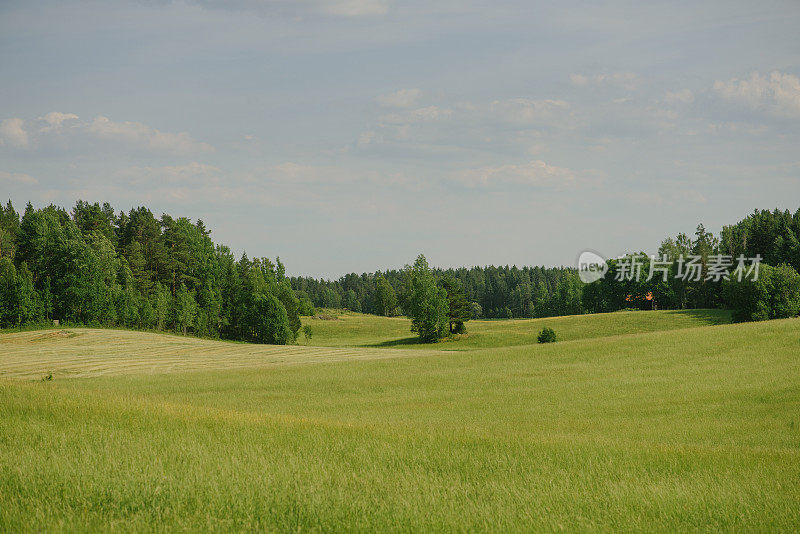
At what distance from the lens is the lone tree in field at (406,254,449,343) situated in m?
75.8

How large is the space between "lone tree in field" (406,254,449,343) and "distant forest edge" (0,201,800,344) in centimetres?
418

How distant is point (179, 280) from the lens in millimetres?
82688

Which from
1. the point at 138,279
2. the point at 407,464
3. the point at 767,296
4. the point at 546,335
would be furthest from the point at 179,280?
the point at 407,464

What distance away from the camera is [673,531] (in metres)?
6.43

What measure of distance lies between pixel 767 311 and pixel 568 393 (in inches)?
2100

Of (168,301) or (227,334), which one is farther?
(227,334)

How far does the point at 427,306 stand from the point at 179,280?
35.9 meters

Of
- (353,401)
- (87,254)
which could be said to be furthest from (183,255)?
(353,401)

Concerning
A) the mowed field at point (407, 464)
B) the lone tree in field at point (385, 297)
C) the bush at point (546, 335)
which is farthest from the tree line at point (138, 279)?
the lone tree in field at point (385, 297)

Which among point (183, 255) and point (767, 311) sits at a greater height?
point (183, 255)

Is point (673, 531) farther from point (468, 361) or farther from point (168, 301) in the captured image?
point (168, 301)

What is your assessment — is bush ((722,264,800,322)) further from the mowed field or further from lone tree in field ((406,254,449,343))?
the mowed field

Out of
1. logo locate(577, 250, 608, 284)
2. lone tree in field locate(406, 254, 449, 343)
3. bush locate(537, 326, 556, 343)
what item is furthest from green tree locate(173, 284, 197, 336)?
logo locate(577, 250, 608, 284)

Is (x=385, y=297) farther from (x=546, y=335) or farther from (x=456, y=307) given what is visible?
(x=546, y=335)
